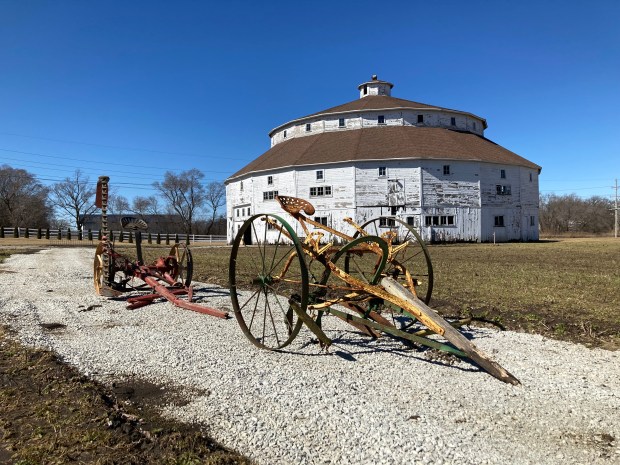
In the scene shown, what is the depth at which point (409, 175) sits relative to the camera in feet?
115

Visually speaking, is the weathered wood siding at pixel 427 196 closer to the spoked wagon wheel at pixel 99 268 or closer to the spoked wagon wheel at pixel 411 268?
the spoked wagon wheel at pixel 411 268

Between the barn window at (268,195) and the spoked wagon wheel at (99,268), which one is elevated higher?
the barn window at (268,195)

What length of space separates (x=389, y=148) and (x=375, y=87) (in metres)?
14.9

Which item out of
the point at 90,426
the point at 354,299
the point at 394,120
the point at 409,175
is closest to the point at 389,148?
the point at 409,175

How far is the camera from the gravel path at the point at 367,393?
2.90 metres

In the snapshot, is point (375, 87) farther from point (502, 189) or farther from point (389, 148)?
point (502, 189)

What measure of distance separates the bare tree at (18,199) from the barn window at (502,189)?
74118mm

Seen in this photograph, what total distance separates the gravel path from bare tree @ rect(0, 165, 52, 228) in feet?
253

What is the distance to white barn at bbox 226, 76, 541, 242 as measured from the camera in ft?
115

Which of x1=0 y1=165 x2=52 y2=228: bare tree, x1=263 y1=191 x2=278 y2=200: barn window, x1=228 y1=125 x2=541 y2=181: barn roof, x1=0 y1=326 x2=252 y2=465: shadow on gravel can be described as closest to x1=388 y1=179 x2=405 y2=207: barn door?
x1=228 y1=125 x2=541 y2=181: barn roof

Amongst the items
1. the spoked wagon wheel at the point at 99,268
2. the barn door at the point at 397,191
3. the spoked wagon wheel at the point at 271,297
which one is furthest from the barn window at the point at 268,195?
the spoked wagon wheel at the point at 99,268

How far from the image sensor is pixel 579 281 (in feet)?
35.6

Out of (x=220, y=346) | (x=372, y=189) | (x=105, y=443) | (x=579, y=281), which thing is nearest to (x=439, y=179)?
(x=372, y=189)

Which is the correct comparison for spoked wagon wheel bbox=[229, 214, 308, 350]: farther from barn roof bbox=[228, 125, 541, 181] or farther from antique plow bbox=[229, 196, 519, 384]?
barn roof bbox=[228, 125, 541, 181]
